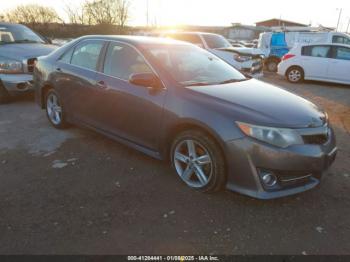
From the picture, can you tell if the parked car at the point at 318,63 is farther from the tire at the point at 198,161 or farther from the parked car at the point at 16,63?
the tire at the point at 198,161

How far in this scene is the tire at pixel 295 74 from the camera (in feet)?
39.0

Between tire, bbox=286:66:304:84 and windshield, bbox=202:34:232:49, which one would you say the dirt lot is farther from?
tire, bbox=286:66:304:84

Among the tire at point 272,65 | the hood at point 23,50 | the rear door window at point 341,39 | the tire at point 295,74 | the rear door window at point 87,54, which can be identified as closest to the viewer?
the rear door window at point 87,54

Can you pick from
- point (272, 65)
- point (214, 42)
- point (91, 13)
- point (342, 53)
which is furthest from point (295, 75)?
point (91, 13)

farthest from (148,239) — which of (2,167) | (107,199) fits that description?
(2,167)

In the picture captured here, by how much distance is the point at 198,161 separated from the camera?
3.32 m

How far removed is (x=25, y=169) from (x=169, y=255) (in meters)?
2.40

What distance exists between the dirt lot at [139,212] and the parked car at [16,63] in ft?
10.0

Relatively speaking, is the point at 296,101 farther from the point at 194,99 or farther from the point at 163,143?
the point at 163,143

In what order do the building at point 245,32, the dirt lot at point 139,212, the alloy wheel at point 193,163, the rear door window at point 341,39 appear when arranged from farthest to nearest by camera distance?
the building at point 245,32 < the rear door window at point 341,39 < the alloy wheel at point 193,163 < the dirt lot at point 139,212

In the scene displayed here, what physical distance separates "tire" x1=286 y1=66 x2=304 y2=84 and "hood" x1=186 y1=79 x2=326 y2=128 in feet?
29.5

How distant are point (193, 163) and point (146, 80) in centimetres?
106

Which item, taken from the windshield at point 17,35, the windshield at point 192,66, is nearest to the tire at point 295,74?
the windshield at point 192,66

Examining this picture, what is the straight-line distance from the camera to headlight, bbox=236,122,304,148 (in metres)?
2.86
